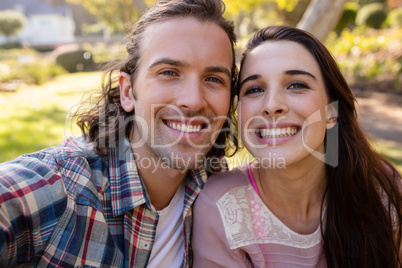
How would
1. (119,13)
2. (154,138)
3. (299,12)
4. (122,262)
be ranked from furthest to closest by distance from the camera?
(119,13)
(299,12)
(154,138)
(122,262)

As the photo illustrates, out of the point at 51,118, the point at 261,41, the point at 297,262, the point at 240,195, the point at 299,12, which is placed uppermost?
the point at 299,12

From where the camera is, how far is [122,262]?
2102mm

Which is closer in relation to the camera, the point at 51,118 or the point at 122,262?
the point at 122,262

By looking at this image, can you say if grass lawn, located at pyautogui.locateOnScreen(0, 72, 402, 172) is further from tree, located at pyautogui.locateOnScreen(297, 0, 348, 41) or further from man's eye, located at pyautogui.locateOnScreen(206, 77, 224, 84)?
tree, located at pyautogui.locateOnScreen(297, 0, 348, 41)

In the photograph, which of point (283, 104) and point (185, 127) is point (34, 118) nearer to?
point (185, 127)

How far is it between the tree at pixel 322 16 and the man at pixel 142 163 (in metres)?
2.27

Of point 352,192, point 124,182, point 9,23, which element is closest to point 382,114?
point 352,192

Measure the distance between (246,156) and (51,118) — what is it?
5.75 m

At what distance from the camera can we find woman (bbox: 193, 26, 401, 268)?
219 cm

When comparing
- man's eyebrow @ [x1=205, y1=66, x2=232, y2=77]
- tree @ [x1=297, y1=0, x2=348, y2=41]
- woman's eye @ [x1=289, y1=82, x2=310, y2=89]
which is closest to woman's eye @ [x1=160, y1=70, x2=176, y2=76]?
man's eyebrow @ [x1=205, y1=66, x2=232, y2=77]

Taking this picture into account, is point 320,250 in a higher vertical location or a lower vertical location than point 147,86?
lower

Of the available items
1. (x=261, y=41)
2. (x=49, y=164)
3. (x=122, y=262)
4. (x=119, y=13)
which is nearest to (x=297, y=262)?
(x=122, y=262)

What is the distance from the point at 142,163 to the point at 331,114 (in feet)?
4.36

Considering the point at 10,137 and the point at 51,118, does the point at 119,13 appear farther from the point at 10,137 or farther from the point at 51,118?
the point at 10,137
